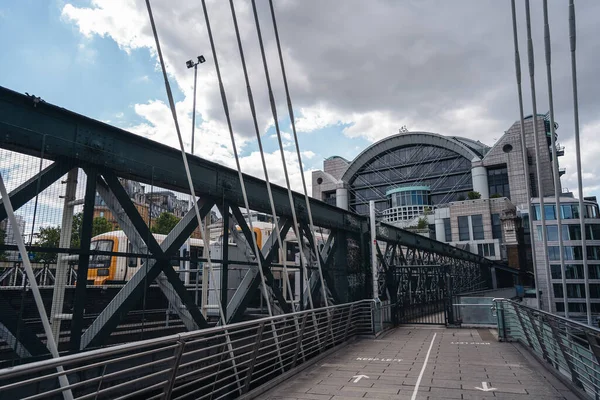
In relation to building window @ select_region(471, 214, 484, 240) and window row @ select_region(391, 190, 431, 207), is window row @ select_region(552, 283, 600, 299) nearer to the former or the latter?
building window @ select_region(471, 214, 484, 240)

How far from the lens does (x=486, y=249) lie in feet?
200

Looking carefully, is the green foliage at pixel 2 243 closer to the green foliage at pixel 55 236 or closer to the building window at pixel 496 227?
the green foliage at pixel 55 236

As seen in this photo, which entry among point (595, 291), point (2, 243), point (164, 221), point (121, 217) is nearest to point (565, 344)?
point (121, 217)

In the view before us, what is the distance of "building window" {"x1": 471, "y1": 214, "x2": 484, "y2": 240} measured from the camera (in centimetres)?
6419

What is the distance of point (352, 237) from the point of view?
15766mm

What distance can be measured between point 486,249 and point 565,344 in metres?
59.4

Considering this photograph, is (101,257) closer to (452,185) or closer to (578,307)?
(578,307)

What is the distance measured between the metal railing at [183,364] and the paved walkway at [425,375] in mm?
636

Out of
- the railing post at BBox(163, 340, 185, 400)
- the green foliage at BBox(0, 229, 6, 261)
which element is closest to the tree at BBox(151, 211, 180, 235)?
the green foliage at BBox(0, 229, 6, 261)

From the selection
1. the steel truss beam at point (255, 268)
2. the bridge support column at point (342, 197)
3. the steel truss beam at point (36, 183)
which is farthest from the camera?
the bridge support column at point (342, 197)

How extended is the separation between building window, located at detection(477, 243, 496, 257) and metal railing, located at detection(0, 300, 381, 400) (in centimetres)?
5379

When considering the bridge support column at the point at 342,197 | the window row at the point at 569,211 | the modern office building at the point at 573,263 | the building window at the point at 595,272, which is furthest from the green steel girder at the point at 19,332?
the bridge support column at the point at 342,197

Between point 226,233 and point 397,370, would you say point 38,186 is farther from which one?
point 397,370

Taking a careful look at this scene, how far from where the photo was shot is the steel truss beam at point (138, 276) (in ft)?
19.6
